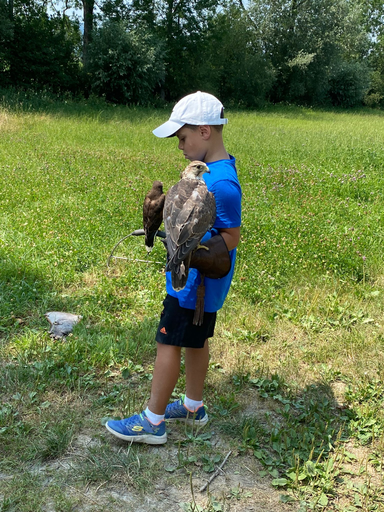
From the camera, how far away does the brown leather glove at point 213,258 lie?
2.50 m

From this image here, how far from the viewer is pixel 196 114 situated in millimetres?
2641

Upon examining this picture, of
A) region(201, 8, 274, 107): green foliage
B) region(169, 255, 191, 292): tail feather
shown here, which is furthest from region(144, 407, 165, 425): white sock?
region(201, 8, 274, 107): green foliage

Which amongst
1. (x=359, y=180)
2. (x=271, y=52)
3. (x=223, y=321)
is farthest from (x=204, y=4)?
(x=223, y=321)

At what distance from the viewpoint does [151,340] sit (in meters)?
4.09

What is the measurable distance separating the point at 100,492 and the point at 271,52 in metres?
41.8

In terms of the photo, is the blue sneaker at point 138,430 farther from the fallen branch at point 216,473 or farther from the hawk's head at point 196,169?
the hawk's head at point 196,169

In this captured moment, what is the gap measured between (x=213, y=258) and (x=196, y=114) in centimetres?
84

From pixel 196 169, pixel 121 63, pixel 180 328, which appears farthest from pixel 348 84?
pixel 180 328

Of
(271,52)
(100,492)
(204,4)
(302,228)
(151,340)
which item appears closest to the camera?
(100,492)

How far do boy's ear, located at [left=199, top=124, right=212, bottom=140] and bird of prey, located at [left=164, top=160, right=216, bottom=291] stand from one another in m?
0.31

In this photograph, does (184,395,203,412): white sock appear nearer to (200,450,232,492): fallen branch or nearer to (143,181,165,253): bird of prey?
(200,450,232,492): fallen branch

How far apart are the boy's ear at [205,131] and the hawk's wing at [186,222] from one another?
0.37m

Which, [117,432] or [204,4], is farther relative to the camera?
[204,4]

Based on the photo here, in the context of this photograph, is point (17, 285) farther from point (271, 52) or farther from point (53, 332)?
point (271, 52)
